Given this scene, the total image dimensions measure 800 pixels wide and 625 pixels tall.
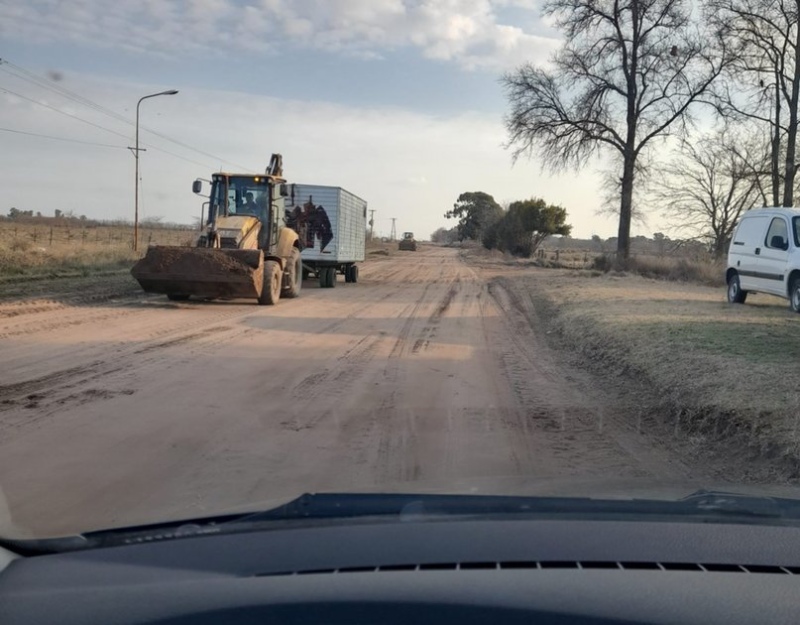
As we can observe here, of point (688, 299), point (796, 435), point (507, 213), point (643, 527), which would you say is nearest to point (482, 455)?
point (796, 435)

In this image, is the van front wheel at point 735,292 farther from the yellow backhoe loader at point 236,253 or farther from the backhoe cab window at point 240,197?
the backhoe cab window at point 240,197

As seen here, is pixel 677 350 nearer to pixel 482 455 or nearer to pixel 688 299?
pixel 482 455

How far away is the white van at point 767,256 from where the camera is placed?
53.8 ft

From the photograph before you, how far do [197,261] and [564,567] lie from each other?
15.8m

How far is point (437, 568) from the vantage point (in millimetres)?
2420

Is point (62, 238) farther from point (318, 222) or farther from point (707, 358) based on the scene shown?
point (707, 358)

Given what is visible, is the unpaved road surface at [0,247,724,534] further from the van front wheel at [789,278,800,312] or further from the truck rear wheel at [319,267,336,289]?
the truck rear wheel at [319,267,336,289]

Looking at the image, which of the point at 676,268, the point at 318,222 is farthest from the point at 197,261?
the point at 676,268

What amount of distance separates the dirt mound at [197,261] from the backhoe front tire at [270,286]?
113cm

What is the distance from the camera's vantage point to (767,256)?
17344mm

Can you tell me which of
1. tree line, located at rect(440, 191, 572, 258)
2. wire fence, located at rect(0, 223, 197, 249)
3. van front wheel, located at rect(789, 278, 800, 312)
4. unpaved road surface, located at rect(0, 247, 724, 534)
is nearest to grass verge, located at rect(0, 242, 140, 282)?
wire fence, located at rect(0, 223, 197, 249)

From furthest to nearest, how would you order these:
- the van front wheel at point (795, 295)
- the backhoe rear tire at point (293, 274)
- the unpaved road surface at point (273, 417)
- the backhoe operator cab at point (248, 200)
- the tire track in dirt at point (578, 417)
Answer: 1. the backhoe rear tire at point (293, 274)
2. the backhoe operator cab at point (248, 200)
3. the van front wheel at point (795, 295)
4. the tire track in dirt at point (578, 417)
5. the unpaved road surface at point (273, 417)

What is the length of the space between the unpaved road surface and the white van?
19.7ft

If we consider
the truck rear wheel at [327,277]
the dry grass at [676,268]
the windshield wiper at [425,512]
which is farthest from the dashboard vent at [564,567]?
Answer: the dry grass at [676,268]
